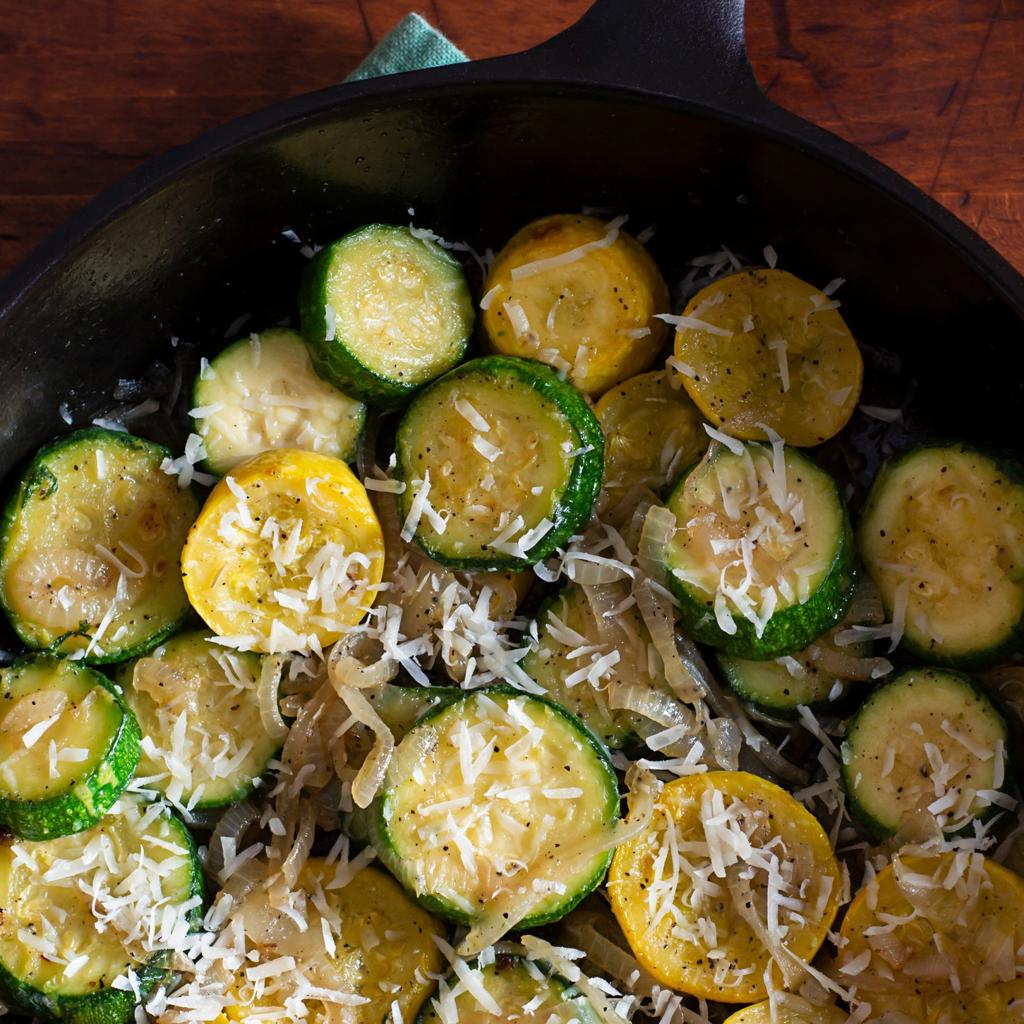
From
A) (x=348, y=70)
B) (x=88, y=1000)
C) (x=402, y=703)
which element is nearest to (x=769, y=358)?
(x=402, y=703)

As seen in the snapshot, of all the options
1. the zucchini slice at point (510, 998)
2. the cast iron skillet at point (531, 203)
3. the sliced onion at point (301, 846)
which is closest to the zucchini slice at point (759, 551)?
the cast iron skillet at point (531, 203)

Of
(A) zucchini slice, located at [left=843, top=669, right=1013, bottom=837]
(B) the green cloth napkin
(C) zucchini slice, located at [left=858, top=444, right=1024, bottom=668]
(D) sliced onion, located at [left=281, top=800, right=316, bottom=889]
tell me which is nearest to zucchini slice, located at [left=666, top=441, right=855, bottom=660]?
(C) zucchini slice, located at [left=858, top=444, right=1024, bottom=668]

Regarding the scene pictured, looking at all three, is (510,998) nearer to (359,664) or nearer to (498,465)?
(359,664)

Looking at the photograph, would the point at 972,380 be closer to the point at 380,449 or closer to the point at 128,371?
the point at 380,449

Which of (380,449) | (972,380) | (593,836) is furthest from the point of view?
(380,449)

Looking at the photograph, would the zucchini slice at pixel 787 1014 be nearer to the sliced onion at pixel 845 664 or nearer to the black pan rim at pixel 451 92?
the sliced onion at pixel 845 664

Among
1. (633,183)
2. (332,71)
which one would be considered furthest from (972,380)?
(332,71)
